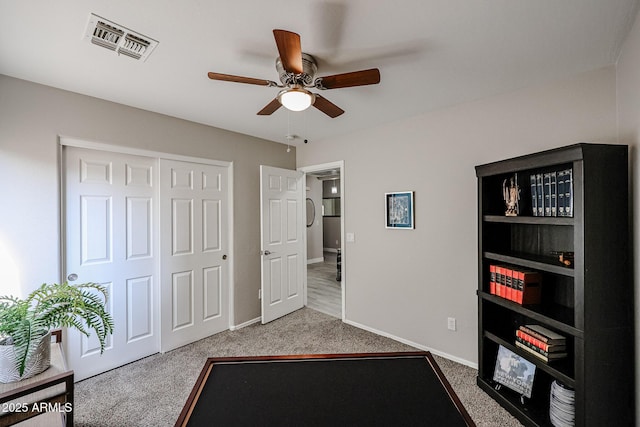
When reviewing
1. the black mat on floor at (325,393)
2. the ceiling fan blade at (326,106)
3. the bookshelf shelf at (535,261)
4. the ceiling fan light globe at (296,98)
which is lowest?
the black mat on floor at (325,393)

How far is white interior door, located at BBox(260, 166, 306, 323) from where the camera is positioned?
350cm

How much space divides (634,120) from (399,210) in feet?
5.76

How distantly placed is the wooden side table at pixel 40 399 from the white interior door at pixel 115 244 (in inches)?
42.1

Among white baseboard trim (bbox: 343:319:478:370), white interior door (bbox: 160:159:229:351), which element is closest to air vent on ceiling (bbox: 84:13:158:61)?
white interior door (bbox: 160:159:229:351)

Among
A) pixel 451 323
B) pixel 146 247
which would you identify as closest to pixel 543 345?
pixel 451 323

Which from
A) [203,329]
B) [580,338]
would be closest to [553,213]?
[580,338]

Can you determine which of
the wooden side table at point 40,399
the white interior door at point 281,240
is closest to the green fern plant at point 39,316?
the wooden side table at point 40,399

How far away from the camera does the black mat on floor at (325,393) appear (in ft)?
2.89

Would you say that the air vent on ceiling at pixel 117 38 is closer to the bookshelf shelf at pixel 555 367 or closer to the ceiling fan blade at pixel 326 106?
the ceiling fan blade at pixel 326 106

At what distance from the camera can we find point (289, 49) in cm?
134

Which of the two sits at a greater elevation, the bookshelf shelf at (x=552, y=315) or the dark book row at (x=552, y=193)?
the dark book row at (x=552, y=193)

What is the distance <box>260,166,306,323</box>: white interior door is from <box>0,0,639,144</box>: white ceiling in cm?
136

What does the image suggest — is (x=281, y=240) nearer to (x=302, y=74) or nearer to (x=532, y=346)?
(x=302, y=74)

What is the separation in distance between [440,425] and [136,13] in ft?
7.04
